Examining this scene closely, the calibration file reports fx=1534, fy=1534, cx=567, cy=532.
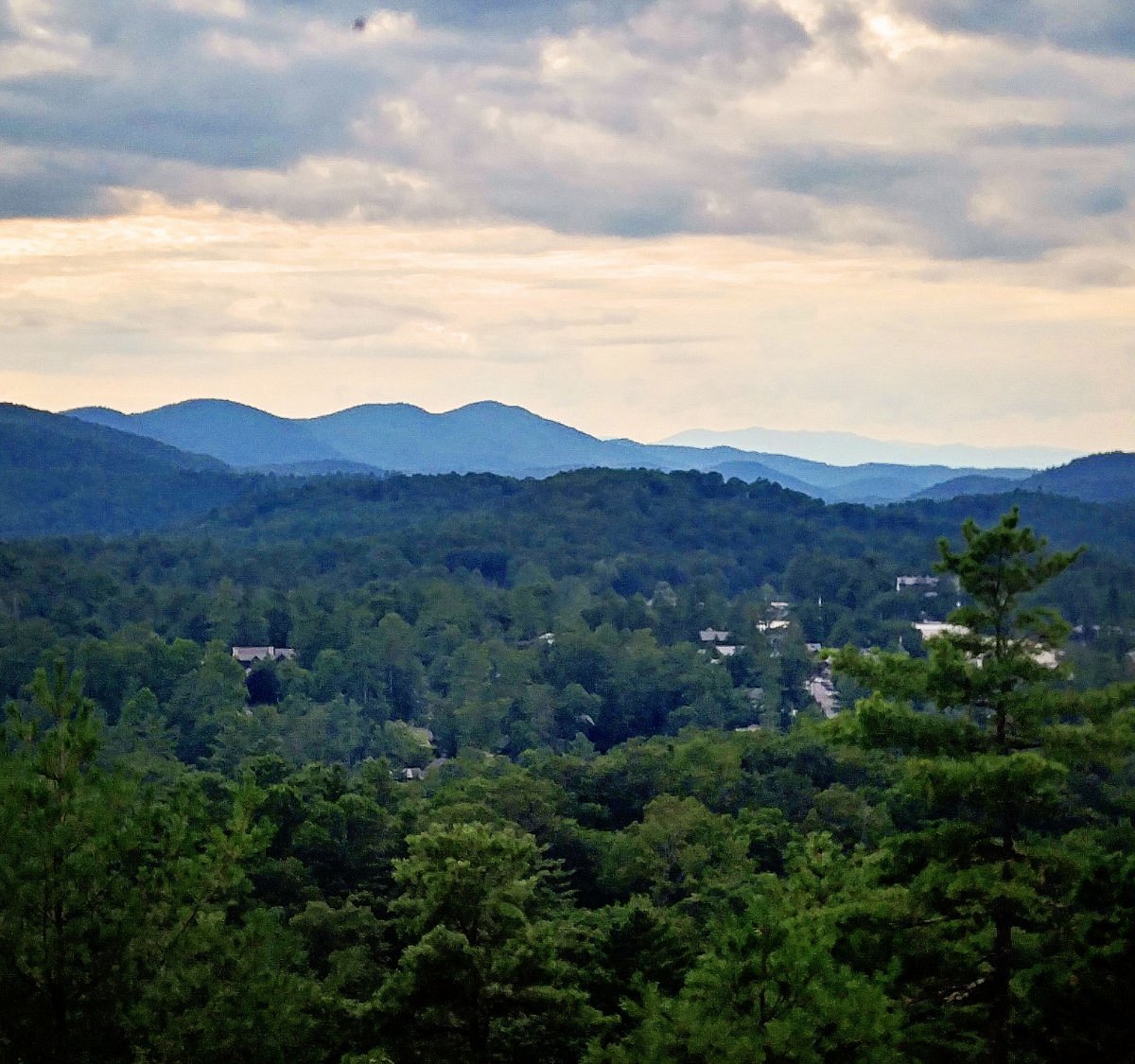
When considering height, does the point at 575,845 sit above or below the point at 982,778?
below

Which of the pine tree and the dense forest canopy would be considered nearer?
the dense forest canopy

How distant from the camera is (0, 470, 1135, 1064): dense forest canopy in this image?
11.6m

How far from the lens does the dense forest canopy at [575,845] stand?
456 inches

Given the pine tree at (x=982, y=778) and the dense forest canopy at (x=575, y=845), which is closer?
the dense forest canopy at (x=575, y=845)

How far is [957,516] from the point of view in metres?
170

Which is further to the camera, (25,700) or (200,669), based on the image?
(200,669)

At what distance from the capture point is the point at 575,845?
3488cm

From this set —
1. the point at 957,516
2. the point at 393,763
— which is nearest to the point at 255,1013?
the point at 393,763

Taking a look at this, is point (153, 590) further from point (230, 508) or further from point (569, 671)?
point (230, 508)

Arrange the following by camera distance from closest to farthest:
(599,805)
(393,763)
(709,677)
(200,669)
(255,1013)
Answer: (255,1013) → (599,805) → (393,763) → (200,669) → (709,677)

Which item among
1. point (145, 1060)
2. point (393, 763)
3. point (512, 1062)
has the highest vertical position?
point (145, 1060)

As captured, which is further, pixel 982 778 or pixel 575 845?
pixel 575 845

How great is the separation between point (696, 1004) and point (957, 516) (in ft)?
539

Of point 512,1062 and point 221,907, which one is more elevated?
point 221,907
